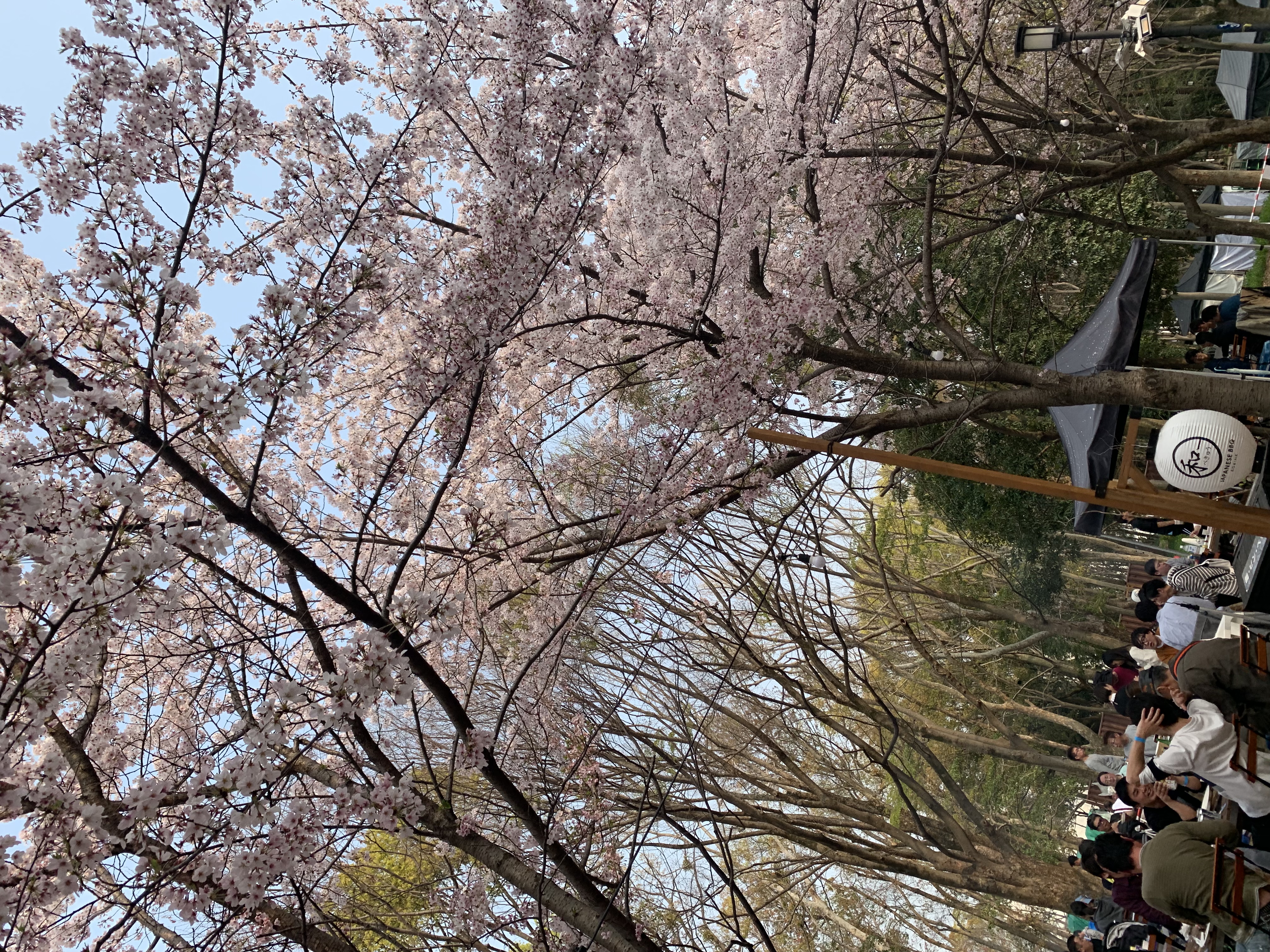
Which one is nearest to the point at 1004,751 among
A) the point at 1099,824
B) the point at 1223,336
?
the point at 1099,824

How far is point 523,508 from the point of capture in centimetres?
833

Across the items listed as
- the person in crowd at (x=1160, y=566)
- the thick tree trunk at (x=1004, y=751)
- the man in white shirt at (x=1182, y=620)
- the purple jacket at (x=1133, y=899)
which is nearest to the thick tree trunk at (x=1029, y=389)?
the man in white shirt at (x=1182, y=620)

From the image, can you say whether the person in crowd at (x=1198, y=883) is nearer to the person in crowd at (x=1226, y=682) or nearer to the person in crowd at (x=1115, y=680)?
the person in crowd at (x=1226, y=682)

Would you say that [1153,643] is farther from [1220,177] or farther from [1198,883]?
[1220,177]

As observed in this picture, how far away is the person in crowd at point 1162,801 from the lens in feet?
14.8

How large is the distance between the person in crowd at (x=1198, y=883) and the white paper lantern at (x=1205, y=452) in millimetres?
1770

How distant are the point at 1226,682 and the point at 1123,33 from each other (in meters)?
6.20

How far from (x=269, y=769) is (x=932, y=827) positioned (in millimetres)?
9364

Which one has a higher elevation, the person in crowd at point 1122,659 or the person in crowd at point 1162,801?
the person in crowd at point 1122,659

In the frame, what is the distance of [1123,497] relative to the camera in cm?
425

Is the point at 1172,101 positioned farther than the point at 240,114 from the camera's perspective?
Yes

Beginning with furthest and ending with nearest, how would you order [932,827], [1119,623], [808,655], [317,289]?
[1119,623], [932,827], [808,655], [317,289]

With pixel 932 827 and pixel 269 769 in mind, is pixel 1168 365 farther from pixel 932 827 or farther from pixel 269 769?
pixel 269 769

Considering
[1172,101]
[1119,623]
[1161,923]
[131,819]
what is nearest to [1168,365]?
[1119,623]
